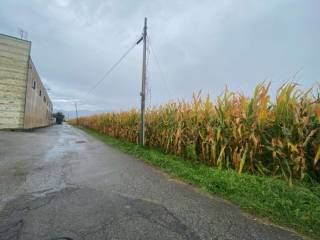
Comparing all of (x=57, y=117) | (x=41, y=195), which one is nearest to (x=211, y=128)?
(x=41, y=195)

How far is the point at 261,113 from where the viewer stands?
4.88 metres

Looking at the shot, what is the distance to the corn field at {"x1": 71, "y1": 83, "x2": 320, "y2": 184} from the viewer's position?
4.40 m

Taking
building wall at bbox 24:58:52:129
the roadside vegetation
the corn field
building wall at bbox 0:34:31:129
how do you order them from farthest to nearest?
building wall at bbox 24:58:52:129, building wall at bbox 0:34:31:129, the corn field, the roadside vegetation

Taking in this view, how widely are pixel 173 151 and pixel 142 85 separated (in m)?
3.93

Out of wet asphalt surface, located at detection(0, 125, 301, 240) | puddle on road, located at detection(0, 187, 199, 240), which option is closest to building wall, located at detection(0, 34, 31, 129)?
wet asphalt surface, located at detection(0, 125, 301, 240)

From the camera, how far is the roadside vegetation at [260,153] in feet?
10.5

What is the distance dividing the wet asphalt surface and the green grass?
8.9 inches

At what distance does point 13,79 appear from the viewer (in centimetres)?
1716

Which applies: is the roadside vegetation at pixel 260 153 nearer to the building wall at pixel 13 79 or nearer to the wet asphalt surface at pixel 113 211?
the wet asphalt surface at pixel 113 211

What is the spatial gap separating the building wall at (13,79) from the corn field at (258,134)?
15.8 m

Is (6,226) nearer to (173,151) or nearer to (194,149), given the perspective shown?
(194,149)

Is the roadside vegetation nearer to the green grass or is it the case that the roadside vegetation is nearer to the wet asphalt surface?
the green grass

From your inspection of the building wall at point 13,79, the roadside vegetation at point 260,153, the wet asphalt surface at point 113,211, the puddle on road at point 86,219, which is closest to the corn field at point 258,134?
the roadside vegetation at point 260,153

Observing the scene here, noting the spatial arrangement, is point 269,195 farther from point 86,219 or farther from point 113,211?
point 86,219
